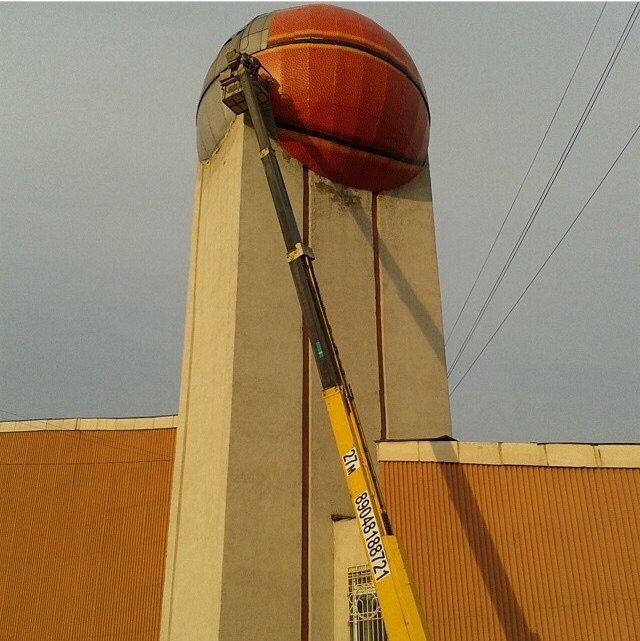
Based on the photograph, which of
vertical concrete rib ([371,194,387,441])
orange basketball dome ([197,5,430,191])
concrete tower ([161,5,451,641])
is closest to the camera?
concrete tower ([161,5,451,641])

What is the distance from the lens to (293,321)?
19.6 m

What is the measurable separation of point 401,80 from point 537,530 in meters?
15.1

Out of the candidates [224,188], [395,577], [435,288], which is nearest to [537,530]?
[395,577]

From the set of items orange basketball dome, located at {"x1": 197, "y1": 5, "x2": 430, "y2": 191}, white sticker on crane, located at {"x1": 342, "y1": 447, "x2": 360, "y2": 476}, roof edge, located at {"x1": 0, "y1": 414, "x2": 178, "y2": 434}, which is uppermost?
orange basketball dome, located at {"x1": 197, "y1": 5, "x2": 430, "y2": 191}

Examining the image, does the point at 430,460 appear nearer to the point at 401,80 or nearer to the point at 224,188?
the point at 224,188

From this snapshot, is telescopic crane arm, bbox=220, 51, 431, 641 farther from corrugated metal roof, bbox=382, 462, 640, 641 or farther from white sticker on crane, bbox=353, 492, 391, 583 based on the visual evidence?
corrugated metal roof, bbox=382, 462, 640, 641

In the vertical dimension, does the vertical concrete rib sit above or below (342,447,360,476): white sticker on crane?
above

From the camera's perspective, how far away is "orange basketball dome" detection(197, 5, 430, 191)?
2138 cm

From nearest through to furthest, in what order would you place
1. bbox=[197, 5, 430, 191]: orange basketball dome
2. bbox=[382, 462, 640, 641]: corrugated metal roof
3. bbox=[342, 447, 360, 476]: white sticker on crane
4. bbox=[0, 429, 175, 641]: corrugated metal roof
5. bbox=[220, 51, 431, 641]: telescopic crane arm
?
bbox=[220, 51, 431, 641]: telescopic crane arm → bbox=[342, 447, 360, 476]: white sticker on crane → bbox=[382, 462, 640, 641]: corrugated metal roof → bbox=[197, 5, 430, 191]: orange basketball dome → bbox=[0, 429, 175, 641]: corrugated metal roof

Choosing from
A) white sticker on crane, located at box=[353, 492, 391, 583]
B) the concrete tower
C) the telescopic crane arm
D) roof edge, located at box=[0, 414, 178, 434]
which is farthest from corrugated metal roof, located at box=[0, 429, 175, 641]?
white sticker on crane, located at box=[353, 492, 391, 583]

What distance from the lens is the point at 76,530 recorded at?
24766 millimetres

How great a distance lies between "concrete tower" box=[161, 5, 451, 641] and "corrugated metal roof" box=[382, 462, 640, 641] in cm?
287

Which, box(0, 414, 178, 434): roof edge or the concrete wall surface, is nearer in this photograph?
the concrete wall surface

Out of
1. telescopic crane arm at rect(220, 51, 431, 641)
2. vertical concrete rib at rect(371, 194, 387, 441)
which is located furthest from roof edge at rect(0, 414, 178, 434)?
telescopic crane arm at rect(220, 51, 431, 641)
